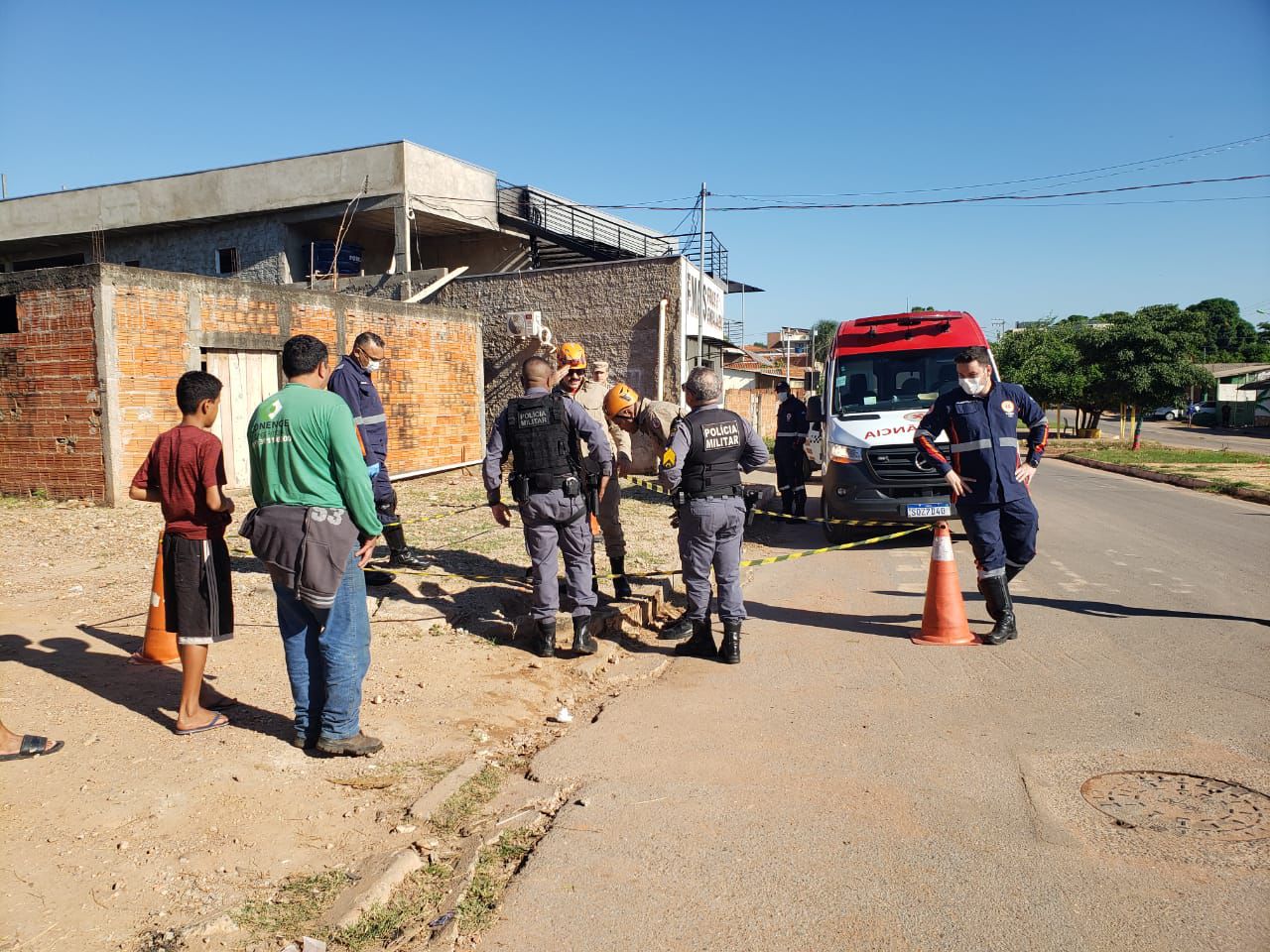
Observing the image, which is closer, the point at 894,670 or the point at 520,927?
the point at 520,927

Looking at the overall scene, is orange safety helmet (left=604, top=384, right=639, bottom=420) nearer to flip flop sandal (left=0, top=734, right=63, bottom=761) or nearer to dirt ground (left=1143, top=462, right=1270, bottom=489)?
flip flop sandal (left=0, top=734, right=63, bottom=761)

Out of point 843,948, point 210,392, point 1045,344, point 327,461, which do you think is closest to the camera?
point 843,948

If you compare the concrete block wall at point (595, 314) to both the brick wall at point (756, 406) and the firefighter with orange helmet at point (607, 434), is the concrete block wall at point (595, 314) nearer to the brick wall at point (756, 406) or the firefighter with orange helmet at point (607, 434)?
the brick wall at point (756, 406)

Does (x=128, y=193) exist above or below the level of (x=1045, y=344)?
above

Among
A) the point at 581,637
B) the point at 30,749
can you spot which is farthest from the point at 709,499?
the point at 30,749

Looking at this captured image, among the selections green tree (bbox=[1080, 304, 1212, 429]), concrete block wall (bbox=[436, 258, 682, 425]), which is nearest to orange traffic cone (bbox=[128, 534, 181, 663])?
concrete block wall (bbox=[436, 258, 682, 425])

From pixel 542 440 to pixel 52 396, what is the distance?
8.25 m

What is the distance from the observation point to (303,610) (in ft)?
13.0

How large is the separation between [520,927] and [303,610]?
1880 millimetres

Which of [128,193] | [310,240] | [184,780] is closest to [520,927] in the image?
[184,780]

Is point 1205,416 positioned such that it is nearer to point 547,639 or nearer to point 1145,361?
point 1145,361

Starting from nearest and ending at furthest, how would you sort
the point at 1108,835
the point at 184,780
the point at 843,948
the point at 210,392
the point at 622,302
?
the point at 843,948, the point at 1108,835, the point at 184,780, the point at 210,392, the point at 622,302

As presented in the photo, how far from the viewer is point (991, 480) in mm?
6086

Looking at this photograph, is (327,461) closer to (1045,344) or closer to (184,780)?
(184,780)
